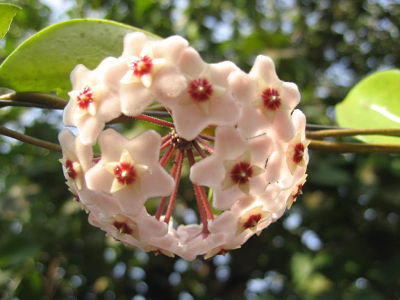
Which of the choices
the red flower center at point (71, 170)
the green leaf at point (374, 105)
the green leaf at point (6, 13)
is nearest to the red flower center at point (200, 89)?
the red flower center at point (71, 170)

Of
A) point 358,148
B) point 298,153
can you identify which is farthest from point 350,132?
point 298,153

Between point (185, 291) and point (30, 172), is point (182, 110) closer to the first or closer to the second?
point (30, 172)

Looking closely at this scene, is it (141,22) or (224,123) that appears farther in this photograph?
(141,22)

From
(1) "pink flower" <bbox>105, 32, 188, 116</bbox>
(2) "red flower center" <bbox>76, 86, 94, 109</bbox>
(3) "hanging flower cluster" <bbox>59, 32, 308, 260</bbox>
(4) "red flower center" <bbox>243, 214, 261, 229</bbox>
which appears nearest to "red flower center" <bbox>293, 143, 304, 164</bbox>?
(3) "hanging flower cluster" <bbox>59, 32, 308, 260</bbox>

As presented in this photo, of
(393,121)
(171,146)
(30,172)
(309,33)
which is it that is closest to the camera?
(171,146)

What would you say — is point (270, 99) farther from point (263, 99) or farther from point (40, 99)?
point (40, 99)

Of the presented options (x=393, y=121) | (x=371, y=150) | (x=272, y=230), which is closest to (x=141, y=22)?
(x=272, y=230)
